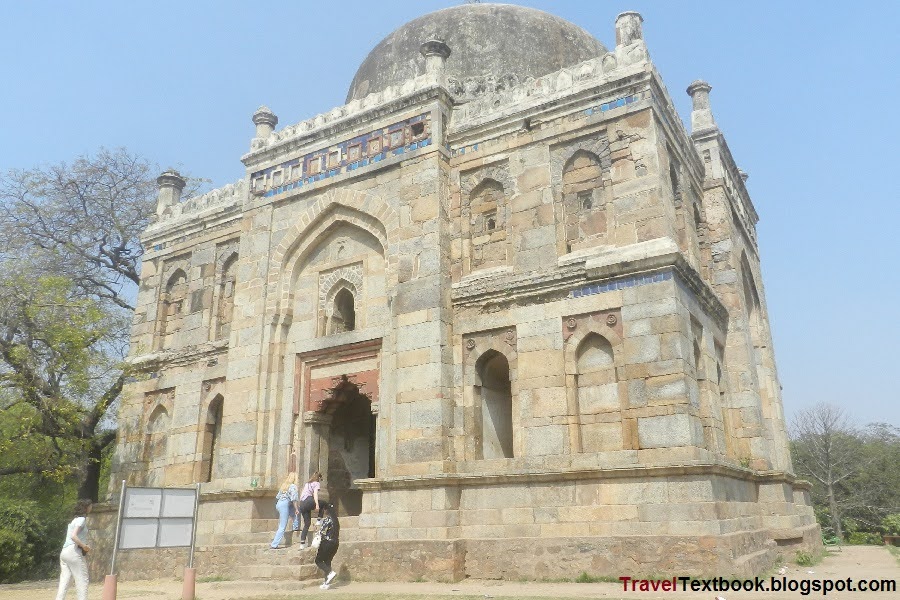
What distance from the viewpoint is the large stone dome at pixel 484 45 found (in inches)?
635

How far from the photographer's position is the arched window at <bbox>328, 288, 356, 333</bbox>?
45.6ft

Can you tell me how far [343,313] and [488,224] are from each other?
3445 mm

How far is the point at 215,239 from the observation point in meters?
16.6

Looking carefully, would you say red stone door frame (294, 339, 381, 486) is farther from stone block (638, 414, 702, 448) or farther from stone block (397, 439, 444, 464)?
stone block (638, 414, 702, 448)

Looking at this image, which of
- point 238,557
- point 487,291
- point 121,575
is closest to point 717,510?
point 487,291

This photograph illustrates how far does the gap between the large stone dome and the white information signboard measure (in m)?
10.5

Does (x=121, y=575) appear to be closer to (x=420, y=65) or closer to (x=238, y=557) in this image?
(x=238, y=557)

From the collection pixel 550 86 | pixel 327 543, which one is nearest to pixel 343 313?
pixel 327 543

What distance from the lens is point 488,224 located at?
1297 cm

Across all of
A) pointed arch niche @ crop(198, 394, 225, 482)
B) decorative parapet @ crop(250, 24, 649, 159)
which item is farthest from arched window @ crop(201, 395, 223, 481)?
decorative parapet @ crop(250, 24, 649, 159)

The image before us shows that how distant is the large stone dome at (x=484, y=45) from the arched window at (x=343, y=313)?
213 inches

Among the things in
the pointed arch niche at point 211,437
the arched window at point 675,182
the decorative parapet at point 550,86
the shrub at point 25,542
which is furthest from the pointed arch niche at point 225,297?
the arched window at point 675,182

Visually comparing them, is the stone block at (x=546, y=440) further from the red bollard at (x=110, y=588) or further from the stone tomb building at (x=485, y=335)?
the red bollard at (x=110, y=588)

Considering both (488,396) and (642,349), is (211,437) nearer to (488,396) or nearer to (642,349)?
(488,396)
